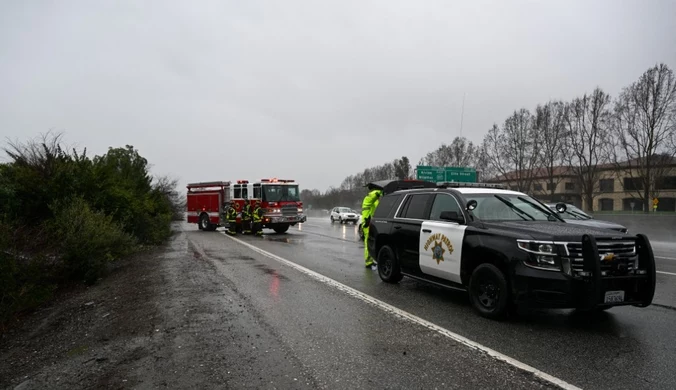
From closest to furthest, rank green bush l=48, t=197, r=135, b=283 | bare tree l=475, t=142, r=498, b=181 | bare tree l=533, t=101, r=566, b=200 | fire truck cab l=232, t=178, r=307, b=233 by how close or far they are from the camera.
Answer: green bush l=48, t=197, r=135, b=283 → fire truck cab l=232, t=178, r=307, b=233 → bare tree l=533, t=101, r=566, b=200 → bare tree l=475, t=142, r=498, b=181

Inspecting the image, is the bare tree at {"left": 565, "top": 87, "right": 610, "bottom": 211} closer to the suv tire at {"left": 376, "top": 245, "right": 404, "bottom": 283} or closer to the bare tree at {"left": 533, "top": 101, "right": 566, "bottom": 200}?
the bare tree at {"left": 533, "top": 101, "right": 566, "bottom": 200}

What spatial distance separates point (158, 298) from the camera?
7.50 meters

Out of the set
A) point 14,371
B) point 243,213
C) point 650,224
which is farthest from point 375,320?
point 650,224

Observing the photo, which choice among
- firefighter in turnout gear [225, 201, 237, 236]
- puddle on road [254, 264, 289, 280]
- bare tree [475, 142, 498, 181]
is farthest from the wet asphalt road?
bare tree [475, 142, 498, 181]

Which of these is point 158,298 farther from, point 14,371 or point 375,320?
point 375,320

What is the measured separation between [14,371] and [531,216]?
674 centimetres

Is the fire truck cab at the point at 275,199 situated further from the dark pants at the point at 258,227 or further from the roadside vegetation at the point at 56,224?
the roadside vegetation at the point at 56,224

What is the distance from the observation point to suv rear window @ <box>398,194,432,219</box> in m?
7.77

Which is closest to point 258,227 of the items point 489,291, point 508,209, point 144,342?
point 508,209

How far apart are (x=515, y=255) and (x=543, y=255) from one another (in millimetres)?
315

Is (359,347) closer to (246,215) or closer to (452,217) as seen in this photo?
(452,217)

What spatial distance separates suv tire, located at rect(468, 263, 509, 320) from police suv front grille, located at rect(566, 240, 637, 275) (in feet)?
2.76

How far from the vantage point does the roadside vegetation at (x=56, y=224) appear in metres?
8.14

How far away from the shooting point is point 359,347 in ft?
16.1
